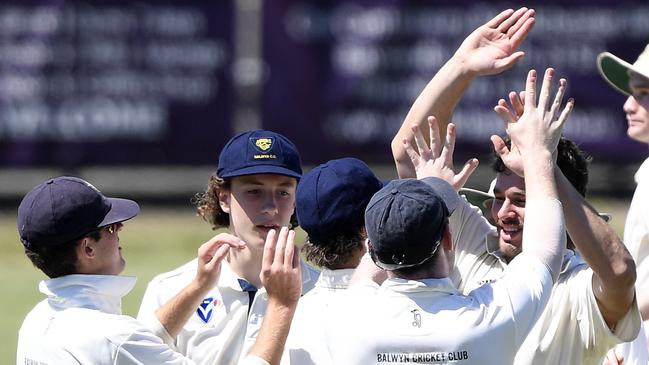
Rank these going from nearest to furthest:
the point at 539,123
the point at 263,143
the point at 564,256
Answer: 1. the point at 539,123
2. the point at 564,256
3. the point at 263,143

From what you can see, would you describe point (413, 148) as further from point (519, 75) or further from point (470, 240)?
point (519, 75)

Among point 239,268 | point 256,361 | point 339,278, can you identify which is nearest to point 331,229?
point 339,278

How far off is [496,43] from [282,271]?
4.64ft

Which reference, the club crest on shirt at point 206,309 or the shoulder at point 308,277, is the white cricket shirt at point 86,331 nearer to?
the club crest on shirt at point 206,309

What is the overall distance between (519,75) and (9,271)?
7.80 meters

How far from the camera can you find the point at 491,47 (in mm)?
5465

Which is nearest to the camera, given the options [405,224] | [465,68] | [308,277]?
[405,224]

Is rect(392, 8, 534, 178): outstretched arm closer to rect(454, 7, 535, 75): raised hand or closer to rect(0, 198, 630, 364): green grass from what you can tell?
rect(454, 7, 535, 75): raised hand

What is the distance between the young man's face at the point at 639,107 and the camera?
6.16 m

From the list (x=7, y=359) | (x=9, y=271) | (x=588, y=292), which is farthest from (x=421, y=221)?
(x=9, y=271)

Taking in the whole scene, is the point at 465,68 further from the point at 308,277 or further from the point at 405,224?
the point at 405,224

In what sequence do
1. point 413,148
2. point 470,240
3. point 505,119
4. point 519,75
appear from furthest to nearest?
point 519,75
point 470,240
point 413,148
point 505,119

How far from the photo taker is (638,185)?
19.5 feet

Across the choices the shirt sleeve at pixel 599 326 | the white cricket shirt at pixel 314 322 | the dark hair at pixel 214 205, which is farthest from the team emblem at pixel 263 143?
the shirt sleeve at pixel 599 326
